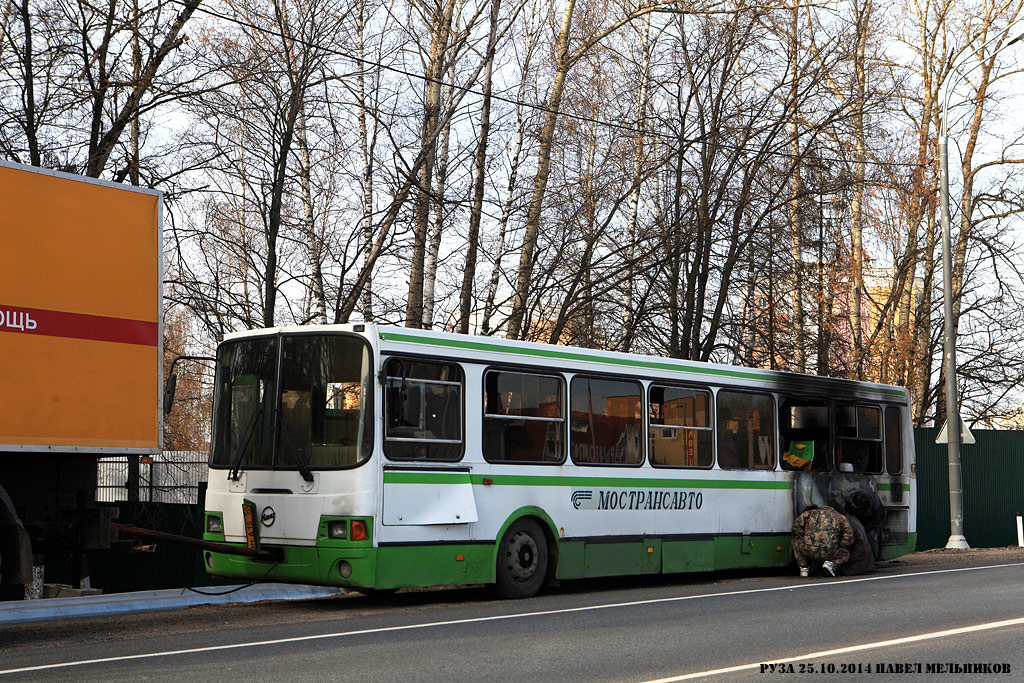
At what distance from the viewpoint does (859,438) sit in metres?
17.4

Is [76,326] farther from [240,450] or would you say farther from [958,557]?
[958,557]

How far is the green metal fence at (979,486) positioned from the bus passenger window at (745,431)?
39.7 feet

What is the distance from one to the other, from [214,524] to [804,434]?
330 inches

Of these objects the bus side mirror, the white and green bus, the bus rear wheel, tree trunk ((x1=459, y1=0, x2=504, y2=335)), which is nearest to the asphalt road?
the bus rear wheel

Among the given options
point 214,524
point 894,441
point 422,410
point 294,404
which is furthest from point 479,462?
point 894,441

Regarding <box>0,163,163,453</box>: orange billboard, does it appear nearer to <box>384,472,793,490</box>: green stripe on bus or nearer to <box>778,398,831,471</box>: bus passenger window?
<box>384,472,793,490</box>: green stripe on bus

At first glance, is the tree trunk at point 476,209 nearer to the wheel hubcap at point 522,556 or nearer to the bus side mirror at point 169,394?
the wheel hubcap at point 522,556

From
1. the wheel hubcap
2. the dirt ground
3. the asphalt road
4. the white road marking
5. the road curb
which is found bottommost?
the dirt ground

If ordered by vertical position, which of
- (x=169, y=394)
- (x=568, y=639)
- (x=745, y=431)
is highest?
(x=169, y=394)

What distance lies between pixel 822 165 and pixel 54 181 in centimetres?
1885

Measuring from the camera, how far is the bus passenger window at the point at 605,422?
44.3ft

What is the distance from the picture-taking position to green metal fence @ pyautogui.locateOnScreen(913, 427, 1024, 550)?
26.8 m

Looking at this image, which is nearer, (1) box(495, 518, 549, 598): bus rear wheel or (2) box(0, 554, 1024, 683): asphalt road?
(2) box(0, 554, 1024, 683): asphalt road

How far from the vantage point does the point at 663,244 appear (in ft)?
72.7
